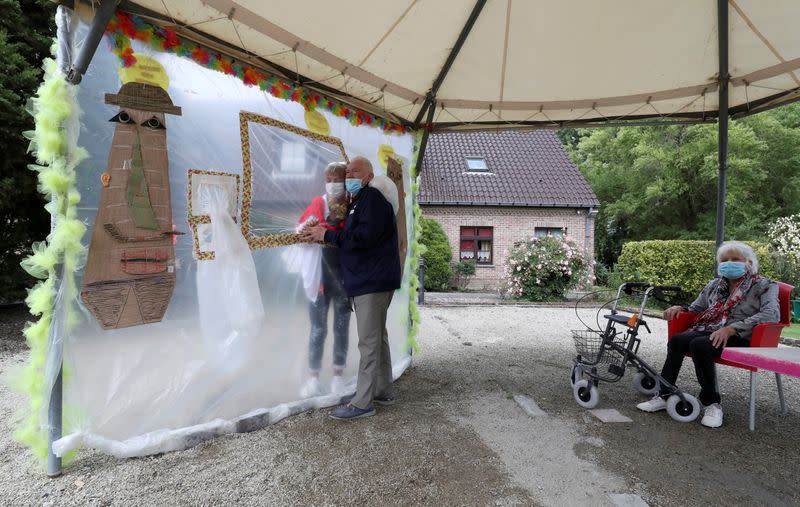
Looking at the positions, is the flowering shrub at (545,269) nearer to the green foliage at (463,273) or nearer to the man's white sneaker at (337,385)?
the green foliage at (463,273)

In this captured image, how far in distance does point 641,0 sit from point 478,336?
495cm

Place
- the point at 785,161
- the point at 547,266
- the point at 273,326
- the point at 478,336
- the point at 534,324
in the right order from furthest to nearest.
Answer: the point at 785,161 → the point at 547,266 → the point at 534,324 → the point at 478,336 → the point at 273,326

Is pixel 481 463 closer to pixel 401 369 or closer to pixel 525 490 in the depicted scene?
pixel 525 490

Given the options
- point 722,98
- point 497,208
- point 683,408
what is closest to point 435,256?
point 497,208

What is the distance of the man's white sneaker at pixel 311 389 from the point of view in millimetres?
3751

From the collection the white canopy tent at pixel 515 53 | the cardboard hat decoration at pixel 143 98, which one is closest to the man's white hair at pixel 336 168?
the white canopy tent at pixel 515 53

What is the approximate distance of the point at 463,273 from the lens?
1697cm

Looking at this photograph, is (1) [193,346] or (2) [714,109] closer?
(1) [193,346]

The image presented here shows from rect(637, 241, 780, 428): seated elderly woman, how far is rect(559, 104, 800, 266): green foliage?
16.1 metres

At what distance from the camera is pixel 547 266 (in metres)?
12.2

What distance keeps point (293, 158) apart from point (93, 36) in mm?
1515

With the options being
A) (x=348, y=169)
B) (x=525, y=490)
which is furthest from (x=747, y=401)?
(x=348, y=169)

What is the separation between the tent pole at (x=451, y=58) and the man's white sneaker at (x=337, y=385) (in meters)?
2.82

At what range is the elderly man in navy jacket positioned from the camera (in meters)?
3.44
